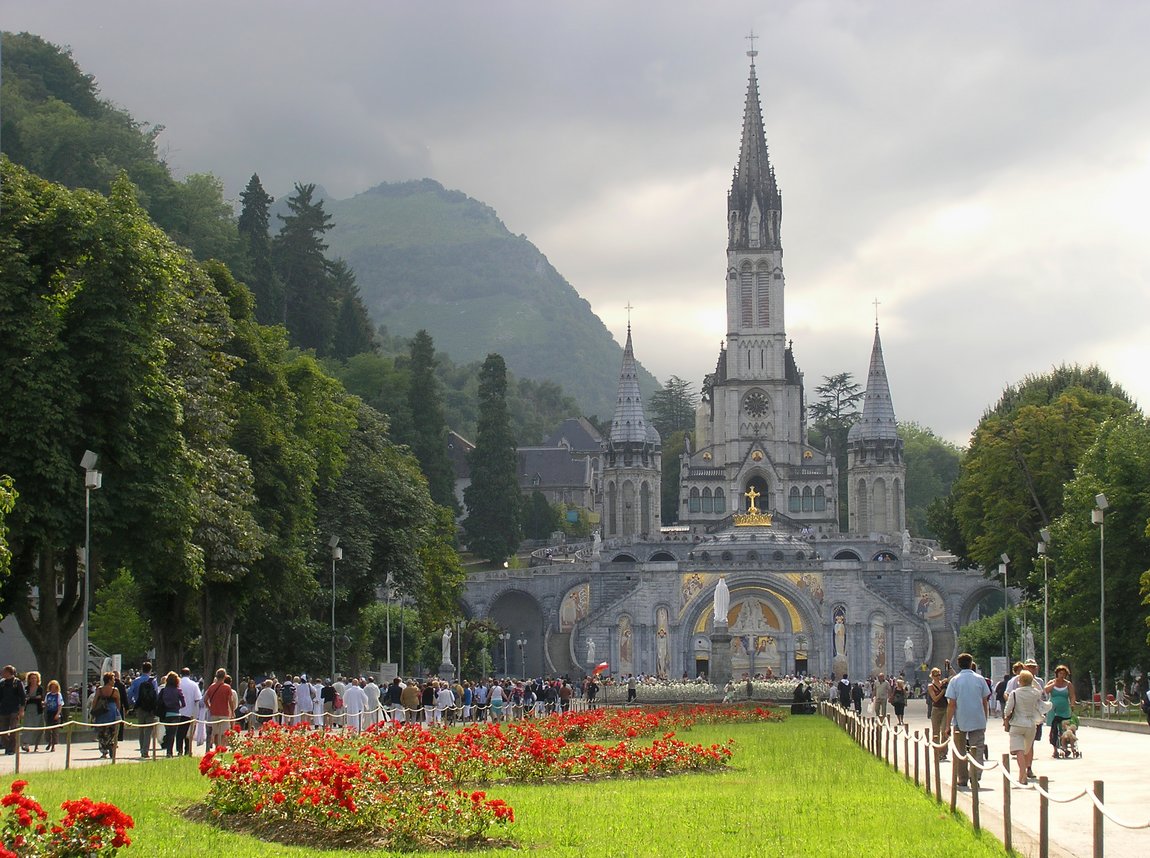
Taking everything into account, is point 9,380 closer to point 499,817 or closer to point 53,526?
point 53,526

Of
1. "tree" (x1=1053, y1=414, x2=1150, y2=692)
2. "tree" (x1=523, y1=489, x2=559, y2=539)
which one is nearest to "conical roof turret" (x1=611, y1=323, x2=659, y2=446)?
"tree" (x1=523, y1=489, x2=559, y2=539)

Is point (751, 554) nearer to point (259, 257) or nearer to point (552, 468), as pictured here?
point (259, 257)

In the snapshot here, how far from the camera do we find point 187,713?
27406 millimetres

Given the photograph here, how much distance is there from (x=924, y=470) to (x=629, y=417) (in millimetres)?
39993

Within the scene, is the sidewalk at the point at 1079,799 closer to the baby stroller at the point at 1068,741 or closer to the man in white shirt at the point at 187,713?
the baby stroller at the point at 1068,741

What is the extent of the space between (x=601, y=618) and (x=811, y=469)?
107ft

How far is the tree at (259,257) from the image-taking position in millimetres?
92375

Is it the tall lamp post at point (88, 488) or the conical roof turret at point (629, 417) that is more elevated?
the conical roof turret at point (629, 417)

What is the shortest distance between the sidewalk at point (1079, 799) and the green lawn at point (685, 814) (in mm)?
524

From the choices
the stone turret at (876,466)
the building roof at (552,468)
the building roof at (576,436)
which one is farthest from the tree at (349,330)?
the building roof at (576,436)

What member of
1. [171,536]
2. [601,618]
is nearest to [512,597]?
[601,618]

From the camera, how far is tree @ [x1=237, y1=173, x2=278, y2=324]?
3637 inches

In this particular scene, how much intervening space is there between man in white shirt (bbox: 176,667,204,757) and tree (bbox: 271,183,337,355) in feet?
243

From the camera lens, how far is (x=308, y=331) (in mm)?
102688
